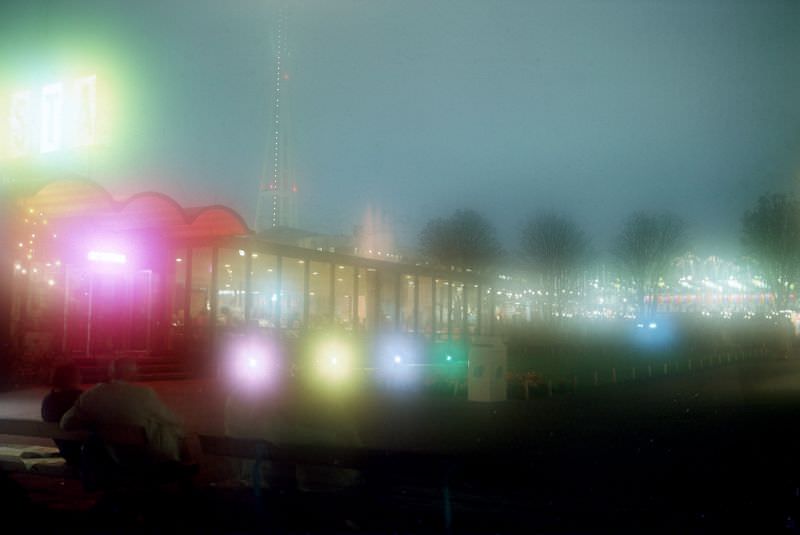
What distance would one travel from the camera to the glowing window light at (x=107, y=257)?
83.9ft

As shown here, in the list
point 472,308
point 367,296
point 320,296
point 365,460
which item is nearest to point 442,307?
point 472,308

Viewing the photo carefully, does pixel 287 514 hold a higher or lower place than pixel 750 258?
lower

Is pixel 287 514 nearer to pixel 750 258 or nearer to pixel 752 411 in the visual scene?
pixel 752 411

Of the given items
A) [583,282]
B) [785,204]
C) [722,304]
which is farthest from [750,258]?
[722,304]

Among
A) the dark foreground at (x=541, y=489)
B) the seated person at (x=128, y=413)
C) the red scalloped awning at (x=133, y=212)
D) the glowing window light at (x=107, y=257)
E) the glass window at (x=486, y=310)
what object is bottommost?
the dark foreground at (x=541, y=489)

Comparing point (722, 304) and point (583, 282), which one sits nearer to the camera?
point (583, 282)

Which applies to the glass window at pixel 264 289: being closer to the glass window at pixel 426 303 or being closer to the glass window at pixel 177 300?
the glass window at pixel 177 300

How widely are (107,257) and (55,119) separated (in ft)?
16.9

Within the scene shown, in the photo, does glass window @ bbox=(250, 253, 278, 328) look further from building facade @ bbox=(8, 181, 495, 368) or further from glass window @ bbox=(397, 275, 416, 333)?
glass window @ bbox=(397, 275, 416, 333)

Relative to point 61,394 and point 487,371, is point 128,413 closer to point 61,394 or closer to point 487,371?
point 61,394

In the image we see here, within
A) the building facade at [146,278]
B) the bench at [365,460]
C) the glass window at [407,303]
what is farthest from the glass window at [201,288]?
the bench at [365,460]

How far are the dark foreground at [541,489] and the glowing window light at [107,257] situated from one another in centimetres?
1233

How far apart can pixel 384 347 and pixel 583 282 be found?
60134 millimetres

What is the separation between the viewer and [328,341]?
Result: 29969 millimetres
